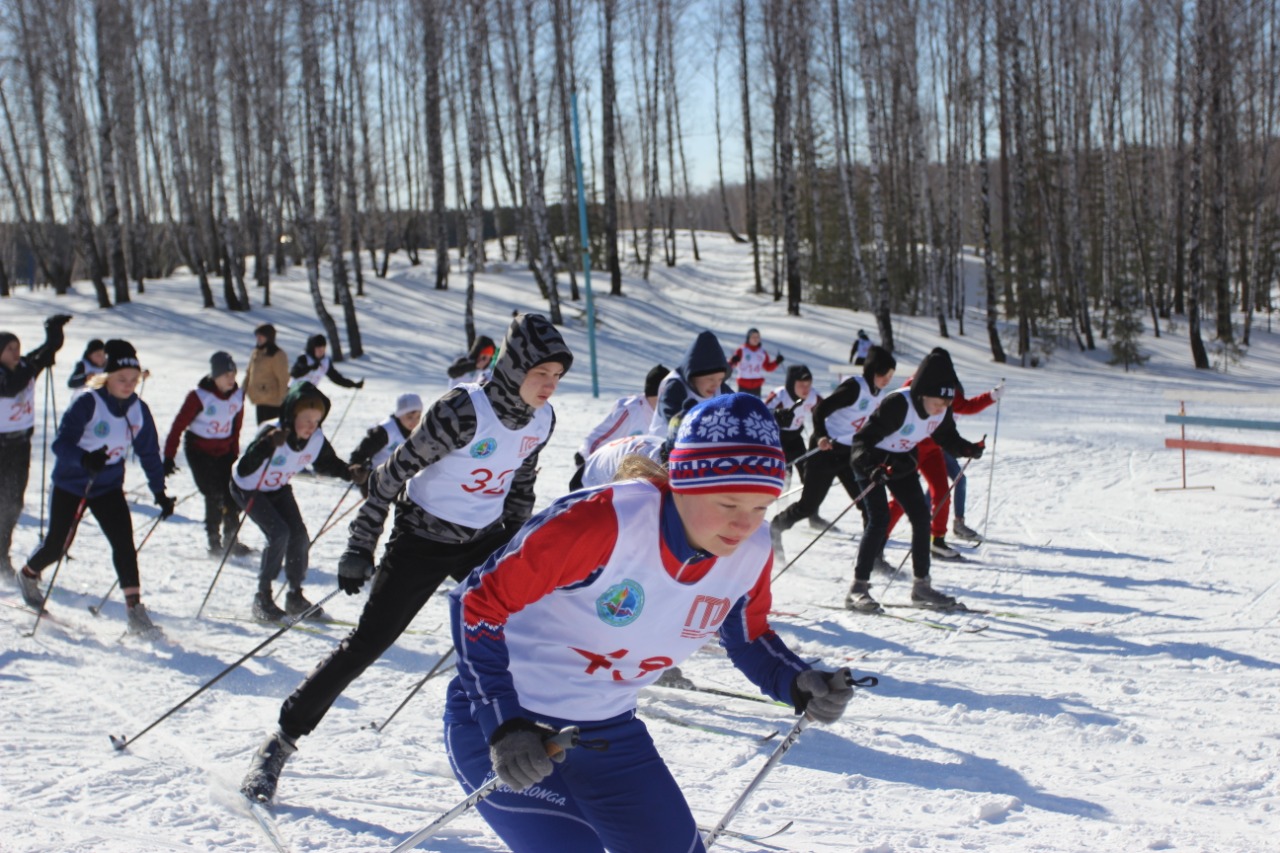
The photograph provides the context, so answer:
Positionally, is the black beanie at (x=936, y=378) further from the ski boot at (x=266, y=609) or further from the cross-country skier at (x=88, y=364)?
the cross-country skier at (x=88, y=364)

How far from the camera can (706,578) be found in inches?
99.1

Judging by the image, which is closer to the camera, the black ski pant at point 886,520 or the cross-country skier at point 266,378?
the black ski pant at point 886,520

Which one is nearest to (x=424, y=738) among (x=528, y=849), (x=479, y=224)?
(x=528, y=849)

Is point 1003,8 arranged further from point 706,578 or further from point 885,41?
point 706,578

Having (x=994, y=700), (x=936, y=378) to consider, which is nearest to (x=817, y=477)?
(x=936, y=378)

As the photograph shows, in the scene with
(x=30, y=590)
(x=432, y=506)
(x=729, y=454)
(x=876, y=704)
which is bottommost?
(x=876, y=704)

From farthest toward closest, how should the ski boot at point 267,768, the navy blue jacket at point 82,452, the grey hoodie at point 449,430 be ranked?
the navy blue jacket at point 82,452
the grey hoodie at point 449,430
the ski boot at point 267,768

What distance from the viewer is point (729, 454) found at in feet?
7.75

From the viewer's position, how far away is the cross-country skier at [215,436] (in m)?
8.19

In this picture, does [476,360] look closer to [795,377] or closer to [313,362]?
[313,362]

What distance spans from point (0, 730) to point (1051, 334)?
23.6 meters

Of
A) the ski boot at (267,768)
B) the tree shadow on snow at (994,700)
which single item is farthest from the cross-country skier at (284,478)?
the tree shadow on snow at (994,700)

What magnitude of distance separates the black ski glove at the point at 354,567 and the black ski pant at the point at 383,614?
8 centimetres

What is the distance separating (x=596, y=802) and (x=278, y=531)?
4847 mm
